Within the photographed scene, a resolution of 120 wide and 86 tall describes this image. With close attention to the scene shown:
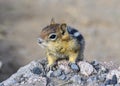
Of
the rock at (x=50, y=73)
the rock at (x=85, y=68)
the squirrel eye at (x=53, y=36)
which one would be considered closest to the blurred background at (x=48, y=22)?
the rock at (x=50, y=73)

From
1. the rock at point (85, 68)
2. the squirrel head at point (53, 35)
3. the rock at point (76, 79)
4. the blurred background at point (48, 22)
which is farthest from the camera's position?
the blurred background at point (48, 22)

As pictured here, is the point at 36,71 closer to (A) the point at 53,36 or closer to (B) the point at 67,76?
(B) the point at 67,76

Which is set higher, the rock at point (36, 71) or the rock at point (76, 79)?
the rock at point (36, 71)

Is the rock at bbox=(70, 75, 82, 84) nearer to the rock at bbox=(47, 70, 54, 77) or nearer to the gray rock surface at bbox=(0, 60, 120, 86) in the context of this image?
the gray rock surface at bbox=(0, 60, 120, 86)

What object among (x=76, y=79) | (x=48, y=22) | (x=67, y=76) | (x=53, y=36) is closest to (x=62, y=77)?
(x=67, y=76)

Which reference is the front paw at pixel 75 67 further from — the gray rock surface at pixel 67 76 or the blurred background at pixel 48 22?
the blurred background at pixel 48 22

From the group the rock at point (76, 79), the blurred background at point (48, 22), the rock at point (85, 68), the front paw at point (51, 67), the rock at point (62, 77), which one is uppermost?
the blurred background at point (48, 22)
